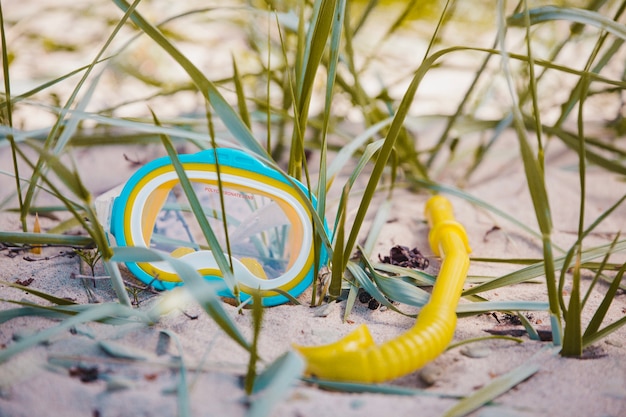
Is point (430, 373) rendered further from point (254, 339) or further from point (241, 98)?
point (241, 98)

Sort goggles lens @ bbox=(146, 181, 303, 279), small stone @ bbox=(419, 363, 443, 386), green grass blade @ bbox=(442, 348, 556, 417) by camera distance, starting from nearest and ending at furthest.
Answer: green grass blade @ bbox=(442, 348, 556, 417), small stone @ bbox=(419, 363, 443, 386), goggles lens @ bbox=(146, 181, 303, 279)

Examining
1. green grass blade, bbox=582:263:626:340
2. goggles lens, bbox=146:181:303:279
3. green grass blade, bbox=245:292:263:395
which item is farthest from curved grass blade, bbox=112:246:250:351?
green grass blade, bbox=582:263:626:340

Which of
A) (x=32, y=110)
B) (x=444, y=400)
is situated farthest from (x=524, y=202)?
(x=32, y=110)

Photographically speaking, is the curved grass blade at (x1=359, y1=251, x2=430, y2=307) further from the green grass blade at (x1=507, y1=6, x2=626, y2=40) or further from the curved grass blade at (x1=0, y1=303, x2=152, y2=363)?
the green grass blade at (x1=507, y1=6, x2=626, y2=40)

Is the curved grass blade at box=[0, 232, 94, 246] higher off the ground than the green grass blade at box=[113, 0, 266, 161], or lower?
lower

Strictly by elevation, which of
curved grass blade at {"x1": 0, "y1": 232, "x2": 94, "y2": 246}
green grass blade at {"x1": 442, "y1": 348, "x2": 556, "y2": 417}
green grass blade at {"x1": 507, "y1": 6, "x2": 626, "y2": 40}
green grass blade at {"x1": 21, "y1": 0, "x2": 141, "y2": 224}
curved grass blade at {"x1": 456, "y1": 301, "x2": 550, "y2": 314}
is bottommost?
green grass blade at {"x1": 442, "y1": 348, "x2": 556, "y2": 417}

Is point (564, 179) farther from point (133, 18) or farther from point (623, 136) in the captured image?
point (133, 18)

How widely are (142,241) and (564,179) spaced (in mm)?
1347

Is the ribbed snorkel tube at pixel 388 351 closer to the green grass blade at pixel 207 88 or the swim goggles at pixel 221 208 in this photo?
the swim goggles at pixel 221 208

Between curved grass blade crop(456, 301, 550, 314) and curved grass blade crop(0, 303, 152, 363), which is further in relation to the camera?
curved grass blade crop(456, 301, 550, 314)

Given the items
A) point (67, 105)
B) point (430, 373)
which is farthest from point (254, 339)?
point (67, 105)

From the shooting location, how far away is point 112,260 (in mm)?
885

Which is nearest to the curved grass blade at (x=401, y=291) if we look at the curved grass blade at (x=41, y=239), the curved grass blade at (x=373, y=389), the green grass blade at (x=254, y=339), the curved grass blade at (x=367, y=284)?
the curved grass blade at (x=367, y=284)

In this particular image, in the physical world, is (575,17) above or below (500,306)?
above
